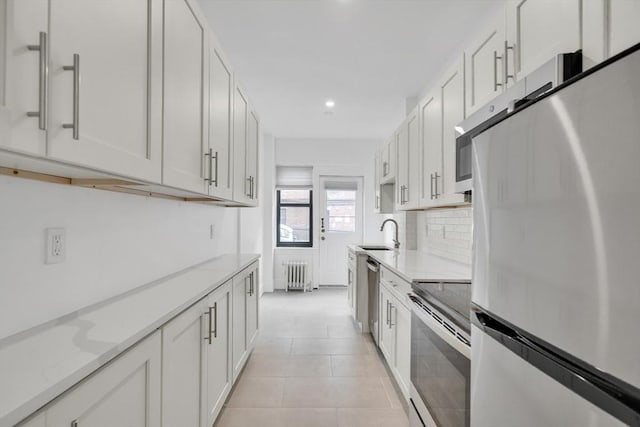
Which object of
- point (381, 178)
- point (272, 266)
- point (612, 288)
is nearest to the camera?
point (612, 288)

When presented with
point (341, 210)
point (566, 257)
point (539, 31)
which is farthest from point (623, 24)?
point (341, 210)

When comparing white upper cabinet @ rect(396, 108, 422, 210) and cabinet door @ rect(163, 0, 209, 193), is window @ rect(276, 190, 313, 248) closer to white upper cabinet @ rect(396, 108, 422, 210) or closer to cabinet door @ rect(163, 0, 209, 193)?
white upper cabinet @ rect(396, 108, 422, 210)

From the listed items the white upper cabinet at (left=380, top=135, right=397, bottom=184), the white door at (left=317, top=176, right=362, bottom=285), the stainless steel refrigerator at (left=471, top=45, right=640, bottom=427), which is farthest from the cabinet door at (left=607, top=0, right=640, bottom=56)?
the white door at (left=317, top=176, right=362, bottom=285)

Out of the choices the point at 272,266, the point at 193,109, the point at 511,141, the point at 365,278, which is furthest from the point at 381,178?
the point at 511,141

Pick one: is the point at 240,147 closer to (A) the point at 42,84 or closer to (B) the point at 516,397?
(A) the point at 42,84

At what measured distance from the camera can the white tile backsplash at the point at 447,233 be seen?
2699mm

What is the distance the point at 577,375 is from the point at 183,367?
135cm

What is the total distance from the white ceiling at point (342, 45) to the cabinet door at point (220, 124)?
0.62m

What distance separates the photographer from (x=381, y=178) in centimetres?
446

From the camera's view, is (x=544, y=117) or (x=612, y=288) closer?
(x=612, y=288)

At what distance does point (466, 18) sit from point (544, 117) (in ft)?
7.81

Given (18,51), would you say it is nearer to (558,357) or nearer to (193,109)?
(193,109)

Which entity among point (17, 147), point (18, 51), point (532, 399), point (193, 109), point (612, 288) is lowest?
point (532, 399)

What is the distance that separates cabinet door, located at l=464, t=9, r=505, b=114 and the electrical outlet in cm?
194
